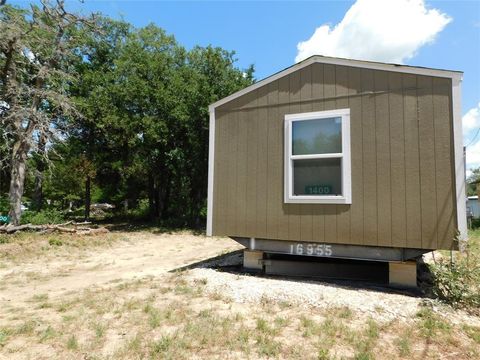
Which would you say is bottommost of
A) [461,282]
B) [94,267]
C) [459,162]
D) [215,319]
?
[94,267]

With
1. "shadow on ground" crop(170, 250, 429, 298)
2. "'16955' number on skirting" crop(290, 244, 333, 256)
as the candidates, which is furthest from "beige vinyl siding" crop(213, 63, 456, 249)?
"shadow on ground" crop(170, 250, 429, 298)

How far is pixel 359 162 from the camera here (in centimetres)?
484

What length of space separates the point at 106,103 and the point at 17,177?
461 cm

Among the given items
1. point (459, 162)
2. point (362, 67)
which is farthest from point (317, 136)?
point (459, 162)

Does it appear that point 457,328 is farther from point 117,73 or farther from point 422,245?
point 117,73

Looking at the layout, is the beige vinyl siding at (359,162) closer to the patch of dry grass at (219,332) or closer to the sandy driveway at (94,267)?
the patch of dry grass at (219,332)

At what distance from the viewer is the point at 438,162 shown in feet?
14.5

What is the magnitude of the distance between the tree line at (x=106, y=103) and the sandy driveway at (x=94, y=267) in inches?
206

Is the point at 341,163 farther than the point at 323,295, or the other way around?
the point at 341,163

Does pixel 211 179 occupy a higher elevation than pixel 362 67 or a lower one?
lower

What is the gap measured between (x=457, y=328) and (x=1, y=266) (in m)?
7.91

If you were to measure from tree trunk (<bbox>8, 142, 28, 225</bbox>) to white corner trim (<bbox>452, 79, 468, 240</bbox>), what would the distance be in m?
13.2

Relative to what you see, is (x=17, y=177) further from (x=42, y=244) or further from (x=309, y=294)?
(x=309, y=294)

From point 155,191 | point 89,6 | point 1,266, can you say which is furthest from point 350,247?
point 155,191
